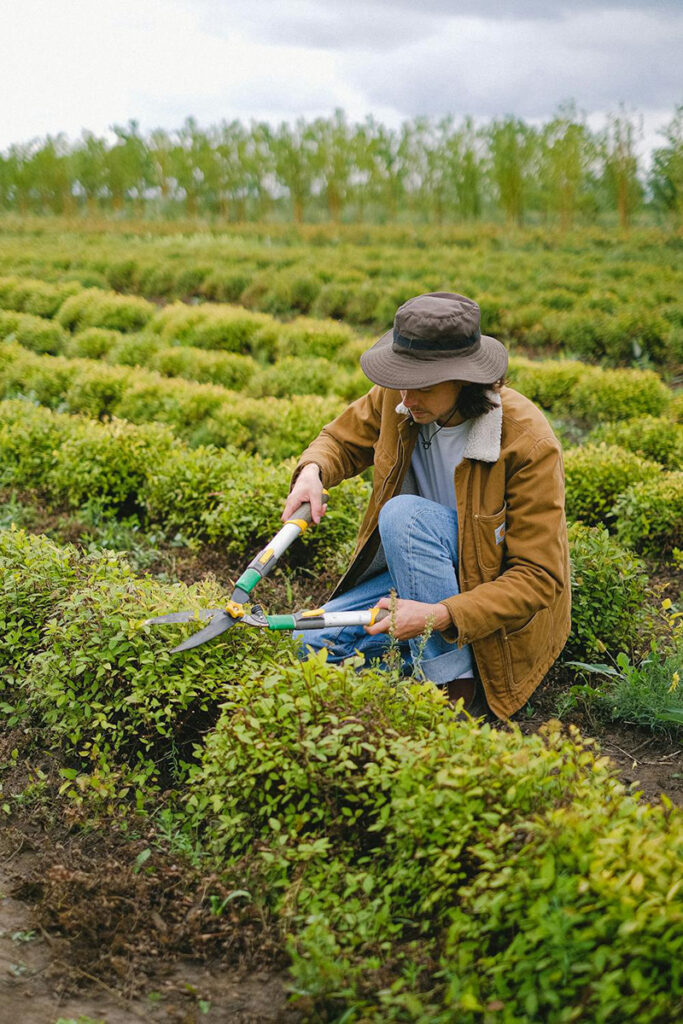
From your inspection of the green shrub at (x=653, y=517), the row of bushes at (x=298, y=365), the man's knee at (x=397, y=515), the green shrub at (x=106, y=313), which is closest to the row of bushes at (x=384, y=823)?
the man's knee at (x=397, y=515)

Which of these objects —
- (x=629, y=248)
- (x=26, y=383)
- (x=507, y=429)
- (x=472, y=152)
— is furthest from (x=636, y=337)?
(x=472, y=152)

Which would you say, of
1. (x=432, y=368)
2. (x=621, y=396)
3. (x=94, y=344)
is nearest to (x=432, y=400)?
(x=432, y=368)

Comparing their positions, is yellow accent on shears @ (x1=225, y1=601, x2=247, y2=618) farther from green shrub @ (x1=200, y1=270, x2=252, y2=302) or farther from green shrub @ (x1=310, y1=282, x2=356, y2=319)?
green shrub @ (x1=200, y1=270, x2=252, y2=302)

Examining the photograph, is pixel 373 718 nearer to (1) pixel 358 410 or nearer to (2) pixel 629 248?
(1) pixel 358 410

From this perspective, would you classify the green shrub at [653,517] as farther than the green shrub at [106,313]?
No

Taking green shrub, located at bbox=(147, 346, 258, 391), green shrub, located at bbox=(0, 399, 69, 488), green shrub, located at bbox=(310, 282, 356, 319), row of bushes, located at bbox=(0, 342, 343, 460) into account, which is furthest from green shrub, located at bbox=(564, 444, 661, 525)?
green shrub, located at bbox=(310, 282, 356, 319)

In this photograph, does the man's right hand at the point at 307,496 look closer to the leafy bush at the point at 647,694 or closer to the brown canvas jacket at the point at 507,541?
the brown canvas jacket at the point at 507,541

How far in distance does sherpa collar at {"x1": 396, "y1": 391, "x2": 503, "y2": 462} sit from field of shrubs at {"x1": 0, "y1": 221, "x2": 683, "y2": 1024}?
73 centimetres

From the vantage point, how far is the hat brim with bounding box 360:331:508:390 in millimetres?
2412

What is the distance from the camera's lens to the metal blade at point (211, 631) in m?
2.39

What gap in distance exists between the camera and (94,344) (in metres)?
8.51

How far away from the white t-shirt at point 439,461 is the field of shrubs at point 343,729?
0.76m

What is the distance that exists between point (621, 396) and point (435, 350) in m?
4.24

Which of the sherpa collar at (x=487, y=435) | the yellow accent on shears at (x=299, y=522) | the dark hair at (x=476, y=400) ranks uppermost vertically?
the dark hair at (x=476, y=400)
